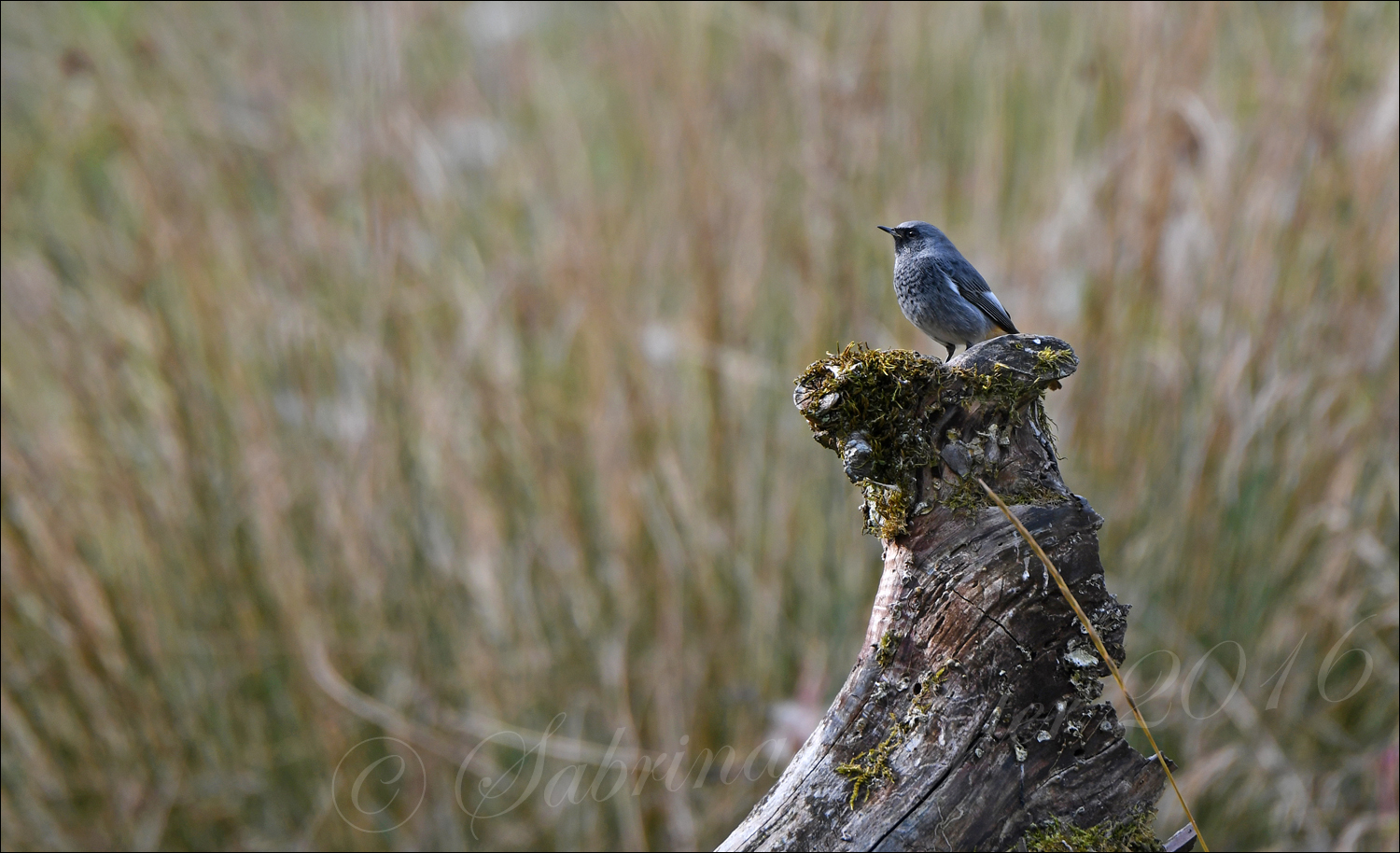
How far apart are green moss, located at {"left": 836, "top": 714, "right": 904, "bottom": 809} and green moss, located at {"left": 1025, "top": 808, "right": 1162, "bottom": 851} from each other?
117 mm

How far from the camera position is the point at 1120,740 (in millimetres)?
801

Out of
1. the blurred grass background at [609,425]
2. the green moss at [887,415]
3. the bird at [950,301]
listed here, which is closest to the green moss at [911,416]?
the green moss at [887,415]

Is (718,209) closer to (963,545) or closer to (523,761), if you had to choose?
(523,761)

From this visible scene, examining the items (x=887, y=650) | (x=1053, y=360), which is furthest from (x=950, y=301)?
(x=887, y=650)

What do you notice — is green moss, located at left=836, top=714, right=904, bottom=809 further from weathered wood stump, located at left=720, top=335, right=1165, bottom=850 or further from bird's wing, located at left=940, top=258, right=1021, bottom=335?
bird's wing, located at left=940, top=258, right=1021, bottom=335

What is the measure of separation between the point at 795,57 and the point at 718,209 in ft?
1.22

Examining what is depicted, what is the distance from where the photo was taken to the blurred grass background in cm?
195

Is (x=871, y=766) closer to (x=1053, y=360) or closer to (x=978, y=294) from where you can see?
(x=1053, y=360)

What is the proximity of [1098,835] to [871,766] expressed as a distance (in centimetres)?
18

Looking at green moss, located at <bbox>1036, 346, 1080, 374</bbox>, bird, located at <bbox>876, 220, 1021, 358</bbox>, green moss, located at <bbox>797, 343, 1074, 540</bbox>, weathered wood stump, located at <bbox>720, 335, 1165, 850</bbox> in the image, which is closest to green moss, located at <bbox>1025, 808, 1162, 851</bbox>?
weathered wood stump, located at <bbox>720, 335, 1165, 850</bbox>

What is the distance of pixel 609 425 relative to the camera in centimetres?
211

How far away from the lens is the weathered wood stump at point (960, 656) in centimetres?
75

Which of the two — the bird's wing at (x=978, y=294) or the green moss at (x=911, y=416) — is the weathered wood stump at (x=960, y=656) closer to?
the green moss at (x=911, y=416)

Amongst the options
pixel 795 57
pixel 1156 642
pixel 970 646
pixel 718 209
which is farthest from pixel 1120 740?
pixel 795 57
